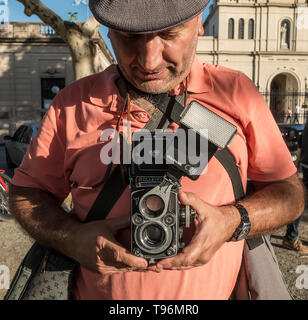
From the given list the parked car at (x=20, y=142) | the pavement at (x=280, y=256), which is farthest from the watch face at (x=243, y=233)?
the parked car at (x=20, y=142)

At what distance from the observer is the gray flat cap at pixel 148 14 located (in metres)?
1.09

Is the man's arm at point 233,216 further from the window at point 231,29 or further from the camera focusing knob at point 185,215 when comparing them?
the window at point 231,29

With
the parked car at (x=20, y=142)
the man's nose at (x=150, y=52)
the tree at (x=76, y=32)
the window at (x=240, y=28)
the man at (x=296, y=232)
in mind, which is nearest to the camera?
the man's nose at (x=150, y=52)

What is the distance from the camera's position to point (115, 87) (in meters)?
1.40

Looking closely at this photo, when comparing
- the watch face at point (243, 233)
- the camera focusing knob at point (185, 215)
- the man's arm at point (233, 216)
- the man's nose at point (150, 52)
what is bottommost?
the watch face at point (243, 233)

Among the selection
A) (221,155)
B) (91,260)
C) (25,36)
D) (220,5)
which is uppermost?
(220,5)

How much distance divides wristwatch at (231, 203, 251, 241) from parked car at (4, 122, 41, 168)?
762cm

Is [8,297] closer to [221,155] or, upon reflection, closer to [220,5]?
[221,155]

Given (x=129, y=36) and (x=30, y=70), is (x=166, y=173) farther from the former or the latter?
(x=30, y=70)

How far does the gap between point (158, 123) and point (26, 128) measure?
8.56 metres

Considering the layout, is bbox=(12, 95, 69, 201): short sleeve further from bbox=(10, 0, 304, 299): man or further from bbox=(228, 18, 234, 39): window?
bbox=(228, 18, 234, 39): window

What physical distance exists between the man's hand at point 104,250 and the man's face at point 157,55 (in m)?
0.49

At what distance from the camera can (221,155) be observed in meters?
1.28
